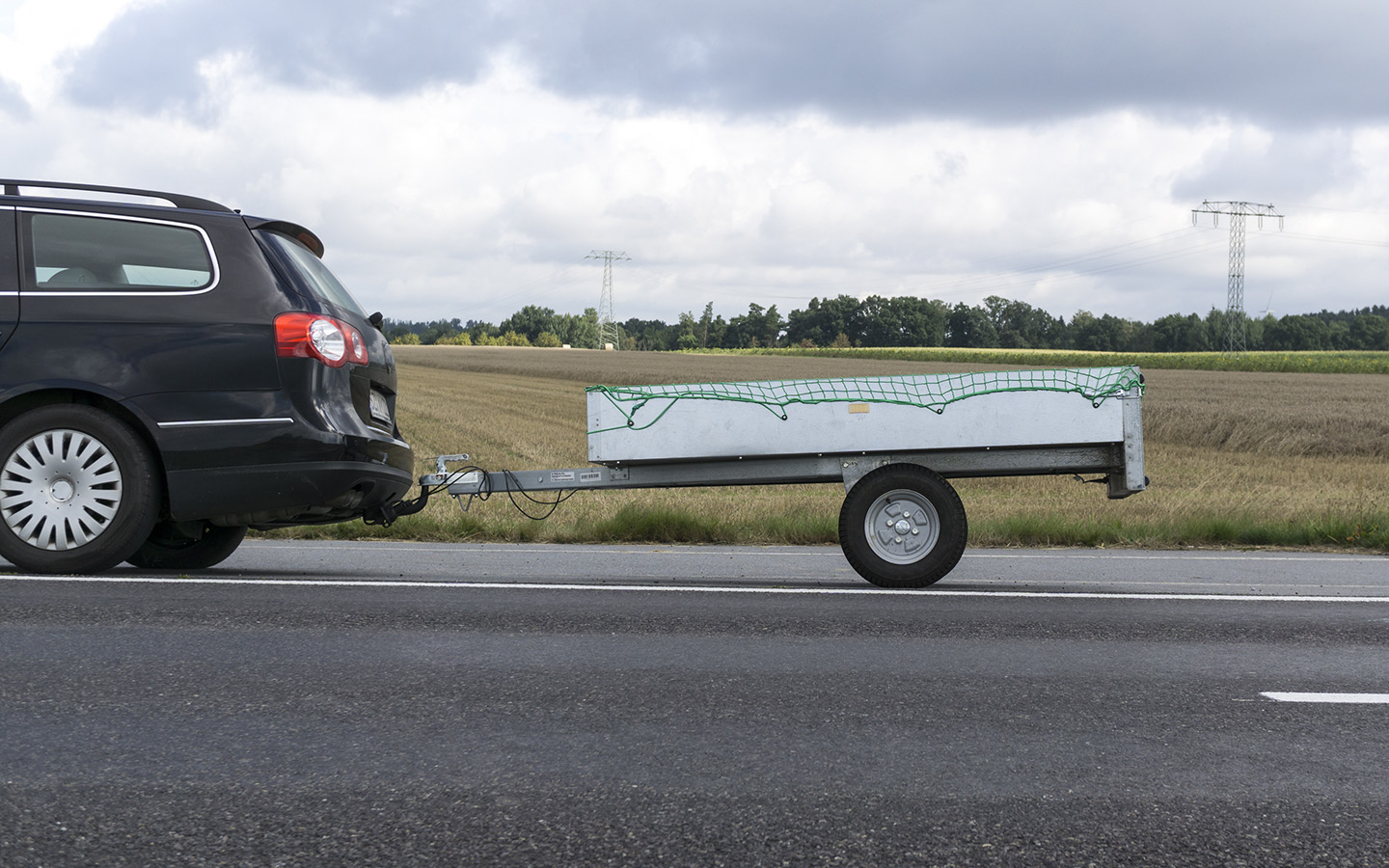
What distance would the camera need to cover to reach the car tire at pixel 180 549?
748 centimetres

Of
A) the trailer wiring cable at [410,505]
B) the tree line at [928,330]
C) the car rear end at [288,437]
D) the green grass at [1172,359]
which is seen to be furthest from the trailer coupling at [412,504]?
the tree line at [928,330]

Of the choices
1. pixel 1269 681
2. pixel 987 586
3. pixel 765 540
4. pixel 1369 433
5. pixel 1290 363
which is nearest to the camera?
pixel 1269 681

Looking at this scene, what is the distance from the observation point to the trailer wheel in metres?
7.20

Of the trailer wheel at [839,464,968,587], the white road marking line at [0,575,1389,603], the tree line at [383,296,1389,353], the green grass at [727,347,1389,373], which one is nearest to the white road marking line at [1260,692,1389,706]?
the white road marking line at [0,575,1389,603]

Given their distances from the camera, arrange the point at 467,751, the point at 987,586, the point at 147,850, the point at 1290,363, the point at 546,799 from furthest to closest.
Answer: the point at 1290,363 < the point at 987,586 < the point at 467,751 < the point at 546,799 < the point at 147,850

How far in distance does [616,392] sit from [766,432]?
0.96 m

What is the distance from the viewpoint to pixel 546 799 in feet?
10.4

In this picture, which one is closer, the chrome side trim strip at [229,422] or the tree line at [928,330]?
the chrome side trim strip at [229,422]

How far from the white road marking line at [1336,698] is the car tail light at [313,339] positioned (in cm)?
477

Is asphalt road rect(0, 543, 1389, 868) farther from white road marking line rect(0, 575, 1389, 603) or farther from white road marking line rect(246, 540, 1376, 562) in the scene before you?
white road marking line rect(246, 540, 1376, 562)

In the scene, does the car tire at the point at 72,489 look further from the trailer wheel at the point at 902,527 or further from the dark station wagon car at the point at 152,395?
the trailer wheel at the point at 902,527

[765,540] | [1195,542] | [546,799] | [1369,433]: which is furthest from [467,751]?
[1369,433]

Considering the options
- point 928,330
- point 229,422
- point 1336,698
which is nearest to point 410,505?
point 229,422

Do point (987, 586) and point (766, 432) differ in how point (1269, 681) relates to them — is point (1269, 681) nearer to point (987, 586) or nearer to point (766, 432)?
point (987, 586)
